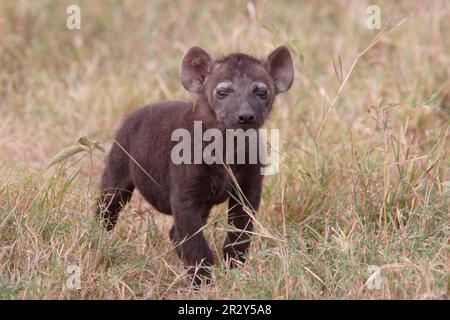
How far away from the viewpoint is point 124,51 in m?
10.2

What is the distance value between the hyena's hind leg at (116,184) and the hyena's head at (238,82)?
815 mm

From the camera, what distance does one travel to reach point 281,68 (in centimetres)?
633

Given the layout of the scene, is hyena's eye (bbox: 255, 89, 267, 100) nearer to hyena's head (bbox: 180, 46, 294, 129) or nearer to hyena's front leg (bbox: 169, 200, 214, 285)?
hyena's head (bbox: 180, 46, 294, 129)

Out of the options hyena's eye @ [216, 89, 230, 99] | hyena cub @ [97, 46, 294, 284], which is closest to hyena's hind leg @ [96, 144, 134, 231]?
hyena cub @ [97, 46, 294, 284]

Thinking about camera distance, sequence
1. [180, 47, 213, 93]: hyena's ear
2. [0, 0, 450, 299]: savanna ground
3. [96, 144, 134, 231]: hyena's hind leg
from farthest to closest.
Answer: [96, 144, 134, 231]: hyena's hind leg, [180, 47, 213, 93]: hyena's ear, [0, 0, 450, 299]: savanna ground

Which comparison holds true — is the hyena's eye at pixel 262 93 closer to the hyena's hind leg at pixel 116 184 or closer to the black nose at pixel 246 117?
the black nose at pixel 246 117

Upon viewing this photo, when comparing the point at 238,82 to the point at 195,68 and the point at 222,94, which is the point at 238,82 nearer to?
the point at 222,94

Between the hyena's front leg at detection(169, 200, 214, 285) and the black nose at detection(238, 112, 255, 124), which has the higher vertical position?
the black nose at detection(238, 112, 255, 124)

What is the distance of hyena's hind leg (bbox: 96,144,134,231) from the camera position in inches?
260

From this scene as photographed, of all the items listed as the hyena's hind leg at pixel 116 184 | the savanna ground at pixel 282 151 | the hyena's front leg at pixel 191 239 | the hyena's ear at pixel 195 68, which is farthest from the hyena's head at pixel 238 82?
the hyena's hind leg at pixel 116 184

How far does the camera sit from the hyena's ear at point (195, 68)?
623cm
